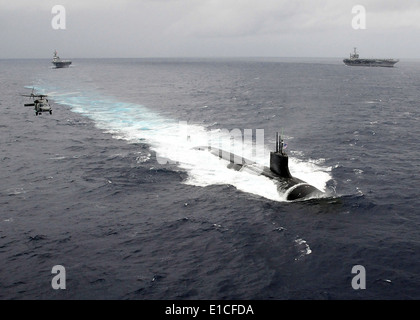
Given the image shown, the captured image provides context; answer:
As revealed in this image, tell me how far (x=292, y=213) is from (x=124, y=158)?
3685 cm

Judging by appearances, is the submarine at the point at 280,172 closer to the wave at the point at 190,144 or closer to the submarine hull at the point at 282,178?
the submarine hull at the point at 282,178

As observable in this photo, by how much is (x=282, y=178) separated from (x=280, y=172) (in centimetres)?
105

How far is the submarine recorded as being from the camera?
53.2m

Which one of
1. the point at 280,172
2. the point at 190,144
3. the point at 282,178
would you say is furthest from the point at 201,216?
the point at 190,144

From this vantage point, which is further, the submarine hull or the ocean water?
the submarine hull

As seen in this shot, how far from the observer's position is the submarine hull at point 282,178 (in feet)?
174

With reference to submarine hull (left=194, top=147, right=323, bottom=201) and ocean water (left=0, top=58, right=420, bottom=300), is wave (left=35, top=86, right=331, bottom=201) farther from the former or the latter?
submarine hull (left=194, top=147, right=323, bottom=201)

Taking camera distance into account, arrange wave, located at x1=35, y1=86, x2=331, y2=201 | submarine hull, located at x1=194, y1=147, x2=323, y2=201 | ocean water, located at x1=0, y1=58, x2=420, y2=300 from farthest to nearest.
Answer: wave, located at x1=35, y1=86, x2=331, y2=201 < submarine hull, located at x1=194, y1=147, x2=323, y2=201 < ocean water, located at x1=0, y1=58, x2=420, y2=300

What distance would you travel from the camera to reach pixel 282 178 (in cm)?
5759

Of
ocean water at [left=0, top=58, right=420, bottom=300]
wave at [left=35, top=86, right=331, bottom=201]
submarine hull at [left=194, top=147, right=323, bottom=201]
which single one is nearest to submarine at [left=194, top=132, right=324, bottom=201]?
submarine hull at [left=194, top=147, right=323, bottom=201]

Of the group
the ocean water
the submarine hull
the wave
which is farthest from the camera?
the wave

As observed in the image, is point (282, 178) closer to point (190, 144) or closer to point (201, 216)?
point (201, 216)

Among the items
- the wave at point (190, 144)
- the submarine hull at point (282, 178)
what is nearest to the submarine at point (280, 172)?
the submarine hull at point (282, 178)

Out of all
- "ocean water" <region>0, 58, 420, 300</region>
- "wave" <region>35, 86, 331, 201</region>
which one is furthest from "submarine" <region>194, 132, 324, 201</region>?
"ocean water" <region>0, 58, 420, 300</region>
